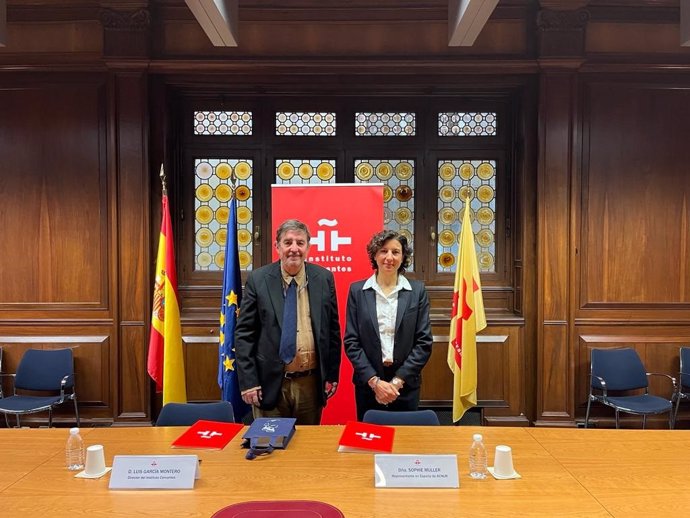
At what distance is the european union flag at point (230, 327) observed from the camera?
131 inches

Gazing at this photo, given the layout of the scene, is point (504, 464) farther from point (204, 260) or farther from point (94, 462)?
point (204, 260)

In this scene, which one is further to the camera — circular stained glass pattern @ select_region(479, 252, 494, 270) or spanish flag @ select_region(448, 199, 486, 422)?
circular stained glass pattern @ select_region(479, 252, 494, 270)

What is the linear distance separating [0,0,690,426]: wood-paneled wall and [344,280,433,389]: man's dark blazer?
1464mm

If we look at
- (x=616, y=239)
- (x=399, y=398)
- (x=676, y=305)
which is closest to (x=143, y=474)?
(x=399, y=398)

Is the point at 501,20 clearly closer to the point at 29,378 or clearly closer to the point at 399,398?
the point at 399,398

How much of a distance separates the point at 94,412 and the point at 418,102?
151 inches

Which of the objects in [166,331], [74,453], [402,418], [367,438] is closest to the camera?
[74,453]

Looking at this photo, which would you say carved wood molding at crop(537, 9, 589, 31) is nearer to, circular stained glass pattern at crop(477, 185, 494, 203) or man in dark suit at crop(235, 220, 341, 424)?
circular stained glass pattern at crop(477, 185, 494, 203)

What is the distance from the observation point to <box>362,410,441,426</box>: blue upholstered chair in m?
2.30

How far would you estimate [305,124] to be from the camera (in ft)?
14.4

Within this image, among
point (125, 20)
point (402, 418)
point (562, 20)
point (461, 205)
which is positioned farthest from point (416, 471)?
point (125, 20)

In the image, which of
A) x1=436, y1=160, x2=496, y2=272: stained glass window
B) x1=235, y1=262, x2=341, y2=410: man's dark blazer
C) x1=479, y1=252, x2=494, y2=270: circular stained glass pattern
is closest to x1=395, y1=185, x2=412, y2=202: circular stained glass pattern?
x1=436, y1=160, x2=496, y2=272: stained glass window

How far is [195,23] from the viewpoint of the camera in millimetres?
4051

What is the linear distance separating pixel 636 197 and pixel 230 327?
3485 millimetres
